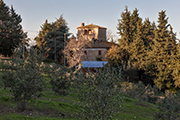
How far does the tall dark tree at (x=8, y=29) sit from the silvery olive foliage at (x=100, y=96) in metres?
39.0

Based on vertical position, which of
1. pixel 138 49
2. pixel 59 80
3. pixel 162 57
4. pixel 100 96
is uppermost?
pixel 138 49

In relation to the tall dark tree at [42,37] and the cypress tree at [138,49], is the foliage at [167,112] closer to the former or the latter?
the cypress tree at [138,49]

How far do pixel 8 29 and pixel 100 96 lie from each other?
45538mm

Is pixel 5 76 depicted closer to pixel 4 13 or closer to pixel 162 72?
pixel 162 72

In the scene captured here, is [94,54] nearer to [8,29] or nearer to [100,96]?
[8,29]

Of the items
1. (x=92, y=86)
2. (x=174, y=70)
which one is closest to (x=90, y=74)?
(x=92, y=86)

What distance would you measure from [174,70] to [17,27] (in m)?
37.5

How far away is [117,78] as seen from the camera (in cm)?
832

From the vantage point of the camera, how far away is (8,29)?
48375 millimetres

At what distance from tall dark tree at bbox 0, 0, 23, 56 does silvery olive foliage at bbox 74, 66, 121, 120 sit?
3902cm

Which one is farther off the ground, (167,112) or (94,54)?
(94,54)

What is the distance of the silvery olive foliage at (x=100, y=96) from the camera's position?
25.6 feet

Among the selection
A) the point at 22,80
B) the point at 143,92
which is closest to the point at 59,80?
the point at 22,80

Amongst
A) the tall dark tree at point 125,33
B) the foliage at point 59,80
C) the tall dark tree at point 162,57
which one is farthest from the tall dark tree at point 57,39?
the foliage at point 59,80
